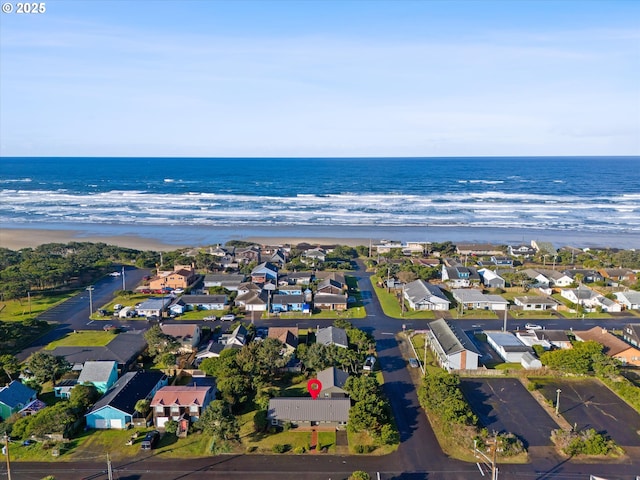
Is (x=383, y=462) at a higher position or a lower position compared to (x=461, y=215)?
lower

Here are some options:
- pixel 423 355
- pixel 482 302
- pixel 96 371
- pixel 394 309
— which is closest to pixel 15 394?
pixel 96 371

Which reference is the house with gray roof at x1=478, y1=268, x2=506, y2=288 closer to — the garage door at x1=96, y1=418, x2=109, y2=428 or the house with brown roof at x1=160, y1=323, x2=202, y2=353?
the house with brown roof at x1=160, y1=323, x2=202, y2=353

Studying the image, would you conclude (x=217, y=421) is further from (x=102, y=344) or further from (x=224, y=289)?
(x=224, y=289)

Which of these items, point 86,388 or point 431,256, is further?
point 431,256

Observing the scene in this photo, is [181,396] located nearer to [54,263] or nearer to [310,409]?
[310,409]

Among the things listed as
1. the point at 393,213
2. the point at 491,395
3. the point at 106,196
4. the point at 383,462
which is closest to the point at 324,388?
the point at 383,462

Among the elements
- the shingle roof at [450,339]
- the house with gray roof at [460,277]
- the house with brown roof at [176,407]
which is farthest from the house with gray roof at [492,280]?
the house with brown roof at [176,407]

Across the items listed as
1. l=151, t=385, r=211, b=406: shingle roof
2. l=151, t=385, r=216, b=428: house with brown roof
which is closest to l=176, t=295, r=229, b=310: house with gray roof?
l=151, t=385, r=211, b=406: shingle roof
